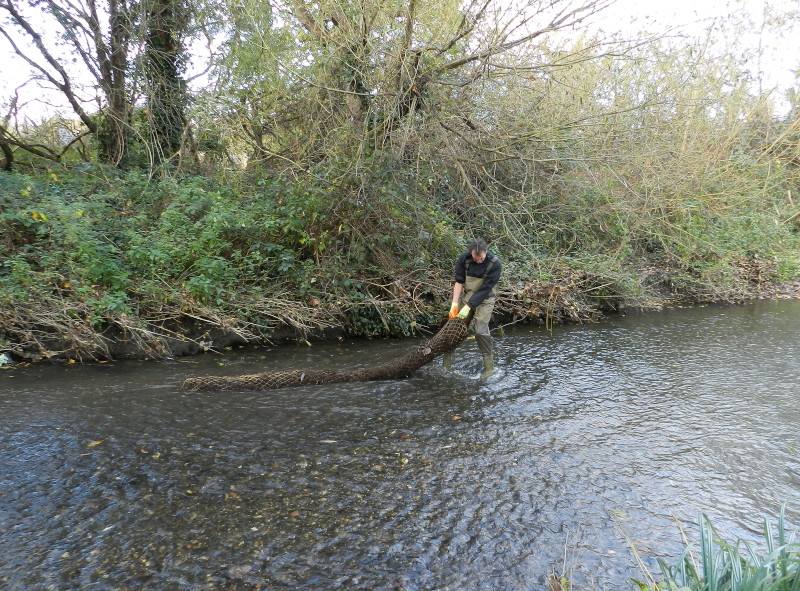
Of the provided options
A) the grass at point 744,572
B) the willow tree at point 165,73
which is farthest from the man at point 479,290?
the willow tree at point 165,73

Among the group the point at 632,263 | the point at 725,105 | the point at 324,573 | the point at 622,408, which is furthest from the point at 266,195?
the point at 725,105

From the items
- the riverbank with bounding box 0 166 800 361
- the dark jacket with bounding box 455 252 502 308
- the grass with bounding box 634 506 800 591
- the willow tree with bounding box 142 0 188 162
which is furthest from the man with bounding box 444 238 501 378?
the willow tree with bounding box 142 0 188 162

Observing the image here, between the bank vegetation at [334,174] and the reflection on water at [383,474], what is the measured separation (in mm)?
1372

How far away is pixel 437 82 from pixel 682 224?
7.50m

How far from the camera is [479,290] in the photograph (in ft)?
24.1

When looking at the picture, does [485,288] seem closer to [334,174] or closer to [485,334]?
[485,334]

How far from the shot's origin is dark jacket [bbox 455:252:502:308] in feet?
24.0

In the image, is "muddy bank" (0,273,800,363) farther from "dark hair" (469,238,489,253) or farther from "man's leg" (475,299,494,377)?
"dark hair" (469,238,489,253)

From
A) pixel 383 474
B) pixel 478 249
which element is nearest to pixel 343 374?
pixel 478 249

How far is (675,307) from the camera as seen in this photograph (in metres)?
13.5

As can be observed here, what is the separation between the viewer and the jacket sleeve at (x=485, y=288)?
23.9 ft

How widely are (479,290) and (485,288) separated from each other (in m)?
0.08

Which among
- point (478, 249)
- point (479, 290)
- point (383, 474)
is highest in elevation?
point (478, 249)

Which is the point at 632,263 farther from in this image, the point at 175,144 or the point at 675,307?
the point at 175,144
